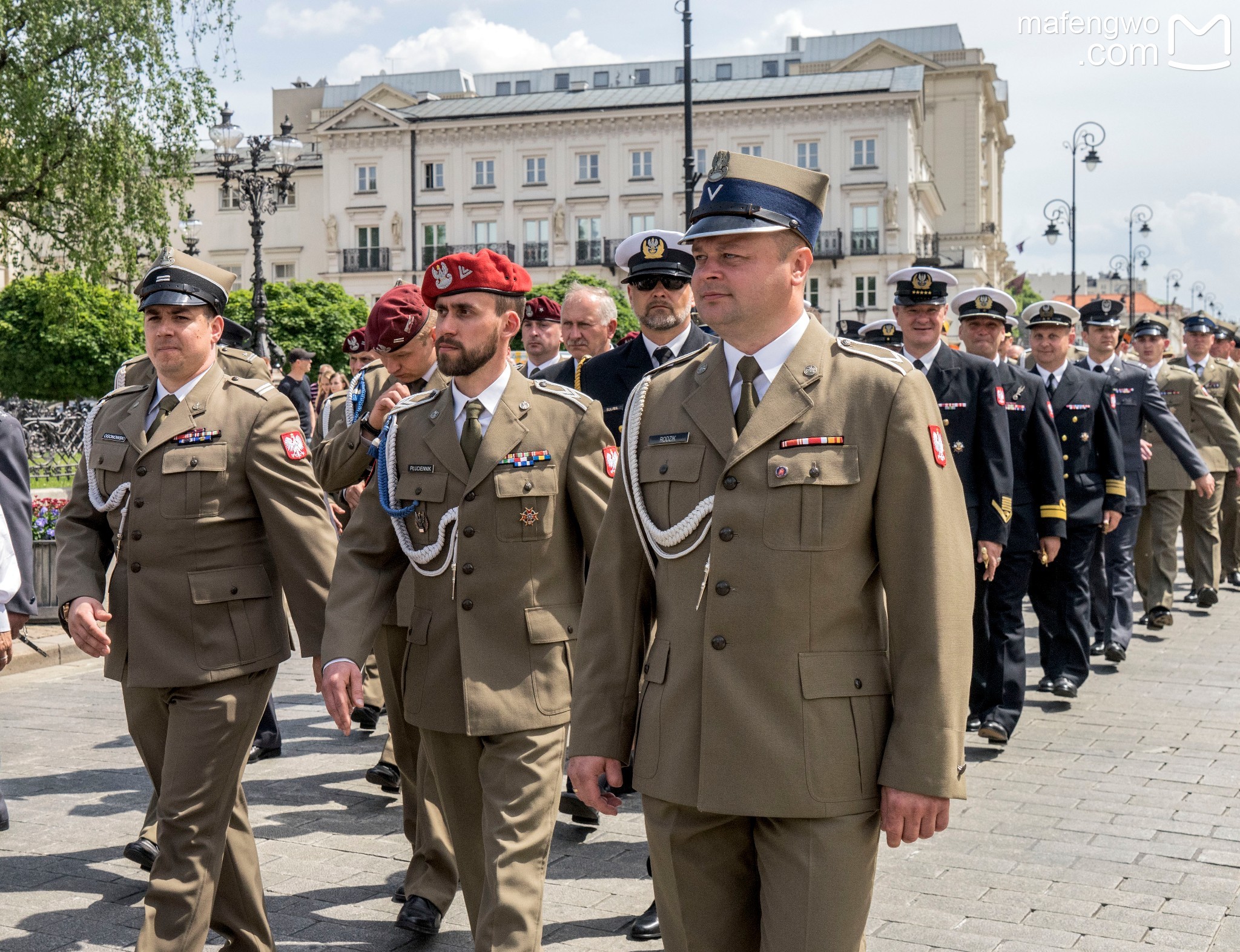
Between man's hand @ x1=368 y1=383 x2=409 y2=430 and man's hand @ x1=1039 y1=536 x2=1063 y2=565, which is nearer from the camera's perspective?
man's hand @ x1=368 y1=383 x2=409 y2=430

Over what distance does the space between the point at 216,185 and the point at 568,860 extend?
77.6 meters

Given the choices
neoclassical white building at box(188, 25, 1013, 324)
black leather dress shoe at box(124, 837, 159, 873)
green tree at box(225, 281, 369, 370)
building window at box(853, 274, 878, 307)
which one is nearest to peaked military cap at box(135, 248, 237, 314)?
black leather dress shoe at box(124, 837, 159, 873)

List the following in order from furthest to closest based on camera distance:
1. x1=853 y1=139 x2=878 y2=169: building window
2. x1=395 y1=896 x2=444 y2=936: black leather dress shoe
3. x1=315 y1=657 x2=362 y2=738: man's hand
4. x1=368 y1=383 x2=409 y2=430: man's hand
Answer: x1=853 y1=139 x2=878 y2=169: building window → x1=368 y1=383 x2=409 y2=430: man's hand → x1=395 y1=896 x2=444 y2=936: black leather dress shoe → x1=315 y1=657 x2=362 y2=738: man's hand

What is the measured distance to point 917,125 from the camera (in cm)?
7431

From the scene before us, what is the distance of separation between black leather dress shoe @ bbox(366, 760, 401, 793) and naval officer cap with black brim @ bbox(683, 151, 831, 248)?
420cm

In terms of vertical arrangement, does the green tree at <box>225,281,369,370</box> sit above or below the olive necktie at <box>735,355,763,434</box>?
above

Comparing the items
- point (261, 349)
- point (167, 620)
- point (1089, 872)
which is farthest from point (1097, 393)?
point (261, 349)

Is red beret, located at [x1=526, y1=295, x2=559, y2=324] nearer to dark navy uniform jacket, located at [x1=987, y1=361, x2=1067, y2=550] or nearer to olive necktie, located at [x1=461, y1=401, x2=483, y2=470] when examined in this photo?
dark navy uniform jacket, located at [x1=987, y1=361, x2=1067, y2=550]

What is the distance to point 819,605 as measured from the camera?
2881mm

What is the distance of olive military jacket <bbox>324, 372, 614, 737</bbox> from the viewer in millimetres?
4191

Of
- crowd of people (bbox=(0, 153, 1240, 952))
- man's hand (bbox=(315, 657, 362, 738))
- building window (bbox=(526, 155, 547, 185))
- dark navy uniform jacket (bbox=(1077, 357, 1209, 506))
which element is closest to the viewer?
crowd of people (bbox=(0, 153, 1240, 952))

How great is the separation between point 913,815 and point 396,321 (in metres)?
3.46

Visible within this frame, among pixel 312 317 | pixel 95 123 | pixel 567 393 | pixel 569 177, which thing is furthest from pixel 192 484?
pixel 569 177

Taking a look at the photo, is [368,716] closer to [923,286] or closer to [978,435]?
[978,435]
